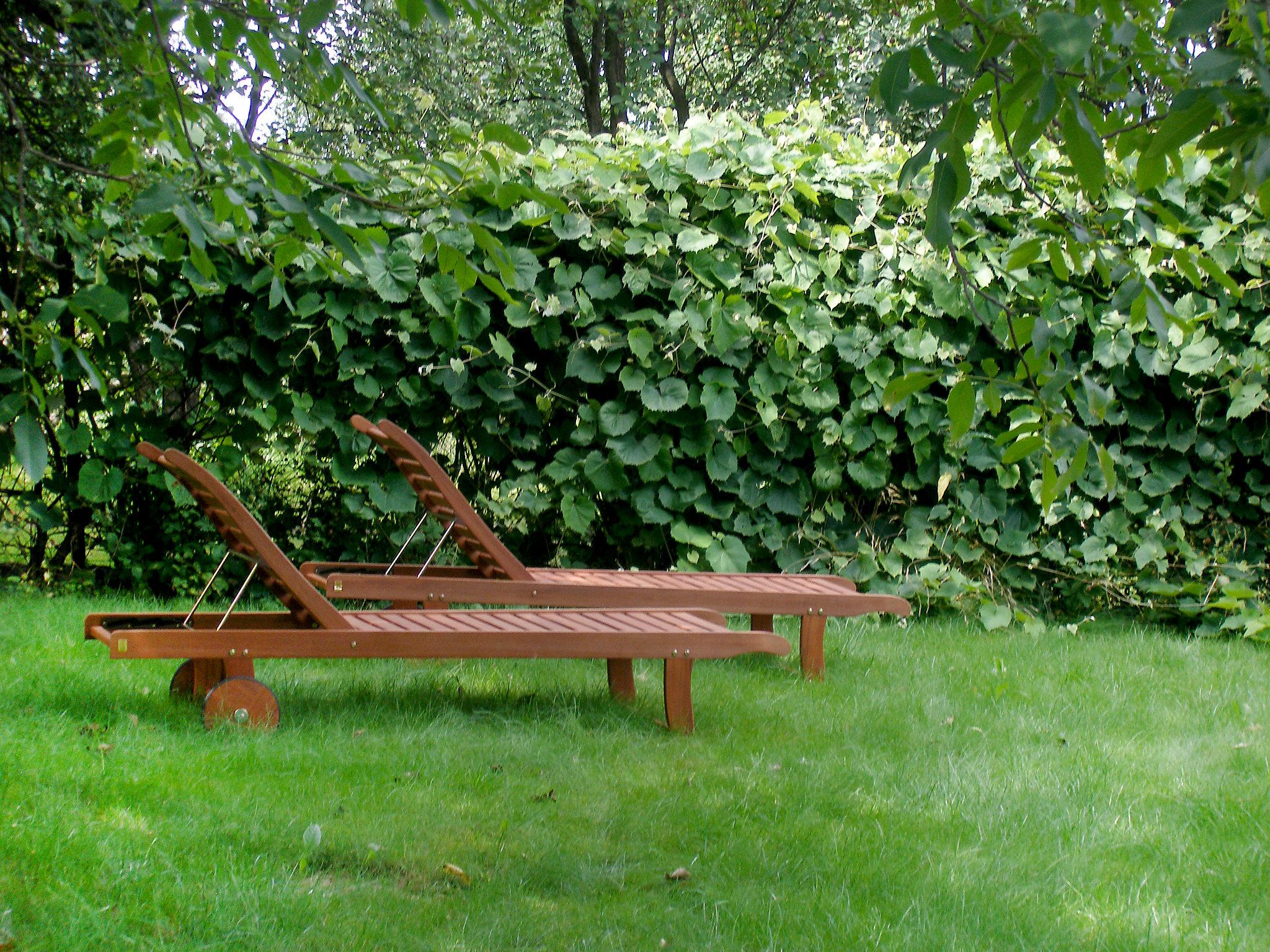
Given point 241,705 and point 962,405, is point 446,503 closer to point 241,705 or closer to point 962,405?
point 241,705

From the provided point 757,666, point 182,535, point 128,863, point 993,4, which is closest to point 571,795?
point 128,863

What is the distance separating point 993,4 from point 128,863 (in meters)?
2.27

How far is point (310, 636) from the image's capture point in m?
3.43

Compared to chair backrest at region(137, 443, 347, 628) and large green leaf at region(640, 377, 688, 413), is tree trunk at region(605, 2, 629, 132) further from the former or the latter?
chair backrest at region(137, 443, 347, 628)

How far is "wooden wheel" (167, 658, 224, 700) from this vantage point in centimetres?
371

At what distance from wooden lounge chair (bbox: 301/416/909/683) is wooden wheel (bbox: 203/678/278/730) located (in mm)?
960

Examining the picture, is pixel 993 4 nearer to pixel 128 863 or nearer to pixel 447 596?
pixel 128 863

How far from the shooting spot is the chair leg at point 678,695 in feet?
12.0

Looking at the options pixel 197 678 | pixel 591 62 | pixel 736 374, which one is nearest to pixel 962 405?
pixel 197 678

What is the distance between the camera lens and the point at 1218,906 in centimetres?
244

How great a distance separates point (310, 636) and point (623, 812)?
114cm

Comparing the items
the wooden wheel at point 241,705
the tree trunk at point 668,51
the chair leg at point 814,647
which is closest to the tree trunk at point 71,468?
the wooden wheel at point 241,705

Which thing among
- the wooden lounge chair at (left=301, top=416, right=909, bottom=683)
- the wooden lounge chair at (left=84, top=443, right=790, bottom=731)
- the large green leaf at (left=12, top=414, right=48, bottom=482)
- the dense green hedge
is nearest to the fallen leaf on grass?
the wooden lounge chair at (left=84, top=443, right=790, bottom=731)

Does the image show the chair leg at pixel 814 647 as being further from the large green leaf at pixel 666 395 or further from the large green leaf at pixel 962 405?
the large green leaf at pixel 962 405
